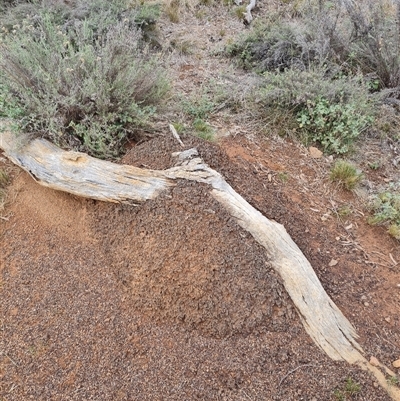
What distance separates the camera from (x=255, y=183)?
2898mm

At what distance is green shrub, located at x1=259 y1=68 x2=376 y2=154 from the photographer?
3438 millimetres

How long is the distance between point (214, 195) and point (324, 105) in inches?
72.0

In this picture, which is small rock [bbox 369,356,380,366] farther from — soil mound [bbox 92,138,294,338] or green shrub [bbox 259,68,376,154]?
green shrub [bbox 259,68,376,154]

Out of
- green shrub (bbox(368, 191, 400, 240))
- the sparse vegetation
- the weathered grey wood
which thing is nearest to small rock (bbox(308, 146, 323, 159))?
the sparse vegetation

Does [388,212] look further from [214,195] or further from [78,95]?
[78,95]

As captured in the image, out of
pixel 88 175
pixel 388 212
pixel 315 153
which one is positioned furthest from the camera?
pixel 315 153

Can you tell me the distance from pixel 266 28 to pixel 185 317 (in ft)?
14.5

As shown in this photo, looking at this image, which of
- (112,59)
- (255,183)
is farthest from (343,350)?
(112,59)

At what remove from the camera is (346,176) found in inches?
123

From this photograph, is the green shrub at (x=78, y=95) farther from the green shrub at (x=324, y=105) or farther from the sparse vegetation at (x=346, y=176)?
the sparse vegetation at (x=346, y=176)

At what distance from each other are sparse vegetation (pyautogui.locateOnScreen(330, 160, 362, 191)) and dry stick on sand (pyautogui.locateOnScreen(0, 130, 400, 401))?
1.04m

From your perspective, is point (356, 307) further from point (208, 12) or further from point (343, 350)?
point (208, 12)

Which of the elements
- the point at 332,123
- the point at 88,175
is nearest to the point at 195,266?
the point at 88,175

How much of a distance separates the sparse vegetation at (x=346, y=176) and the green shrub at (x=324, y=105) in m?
0.30
